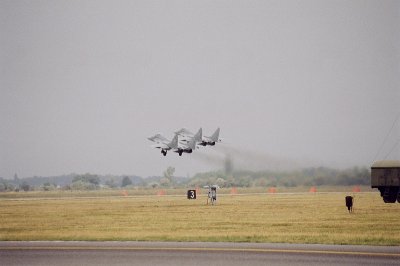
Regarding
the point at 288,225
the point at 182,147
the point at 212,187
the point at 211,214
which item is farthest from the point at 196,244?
the point at 182,147

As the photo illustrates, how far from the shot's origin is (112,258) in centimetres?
2442

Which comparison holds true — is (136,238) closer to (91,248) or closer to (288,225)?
(91,248)

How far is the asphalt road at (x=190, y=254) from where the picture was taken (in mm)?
23019

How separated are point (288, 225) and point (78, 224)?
53.4 feet

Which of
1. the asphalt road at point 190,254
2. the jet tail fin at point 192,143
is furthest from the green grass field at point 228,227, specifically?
the jet tail fin at point 192,143

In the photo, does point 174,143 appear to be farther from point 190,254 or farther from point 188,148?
point 190,254

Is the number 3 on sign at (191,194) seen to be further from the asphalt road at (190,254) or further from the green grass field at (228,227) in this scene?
the asphalt road at (190,254)

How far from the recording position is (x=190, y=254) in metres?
25.7

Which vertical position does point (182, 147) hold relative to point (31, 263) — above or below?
above

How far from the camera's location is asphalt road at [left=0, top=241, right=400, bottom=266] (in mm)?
23019

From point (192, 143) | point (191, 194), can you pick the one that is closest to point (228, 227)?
point (192, 143)

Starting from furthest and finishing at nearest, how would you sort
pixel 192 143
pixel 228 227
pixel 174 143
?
pixel 174 143
pixel 192 143
pixel 228 227

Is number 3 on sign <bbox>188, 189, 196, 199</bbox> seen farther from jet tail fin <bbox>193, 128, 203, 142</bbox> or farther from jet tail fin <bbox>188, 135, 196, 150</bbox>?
jet tail fin <bbox>193, 128, 203, 142</bbox>

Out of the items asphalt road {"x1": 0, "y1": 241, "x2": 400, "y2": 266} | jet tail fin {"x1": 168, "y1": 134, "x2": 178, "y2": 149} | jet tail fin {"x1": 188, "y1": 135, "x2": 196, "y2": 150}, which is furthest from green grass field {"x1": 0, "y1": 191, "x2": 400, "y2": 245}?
jet tail fin {"x1": 168, "y1": 134, "x2": 178, "y2": 149}
